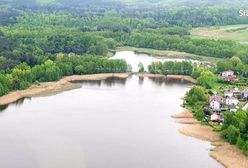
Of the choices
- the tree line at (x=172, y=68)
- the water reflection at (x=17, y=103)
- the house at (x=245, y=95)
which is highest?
the tree line at (x=172, y=68)

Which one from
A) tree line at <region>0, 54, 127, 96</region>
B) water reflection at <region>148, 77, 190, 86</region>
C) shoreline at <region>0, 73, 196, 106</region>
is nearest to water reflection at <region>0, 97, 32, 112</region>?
shoreline at <region>0, 73, 196, 106</region>

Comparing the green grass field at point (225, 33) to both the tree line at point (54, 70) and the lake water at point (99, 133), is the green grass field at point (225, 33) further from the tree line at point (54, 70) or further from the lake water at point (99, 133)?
the lake water at point (99, 133)

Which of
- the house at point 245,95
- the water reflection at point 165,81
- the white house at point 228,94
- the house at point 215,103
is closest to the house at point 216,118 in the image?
the house at point 215,103

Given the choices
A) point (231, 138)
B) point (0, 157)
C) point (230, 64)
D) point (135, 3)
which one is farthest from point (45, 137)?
point (135, 3)

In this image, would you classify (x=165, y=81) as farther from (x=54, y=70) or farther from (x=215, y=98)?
(x=215, y=98)

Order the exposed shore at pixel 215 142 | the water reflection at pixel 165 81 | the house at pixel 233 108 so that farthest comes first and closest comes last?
the water reflection at pixel 165 81
the house at pixel 233 108
the exposed shore at pixel 215 142

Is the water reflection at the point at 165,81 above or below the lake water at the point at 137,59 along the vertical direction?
below

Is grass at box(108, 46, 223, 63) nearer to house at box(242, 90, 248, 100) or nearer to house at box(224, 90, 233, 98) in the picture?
house at box(224, 90, 233, 98)
